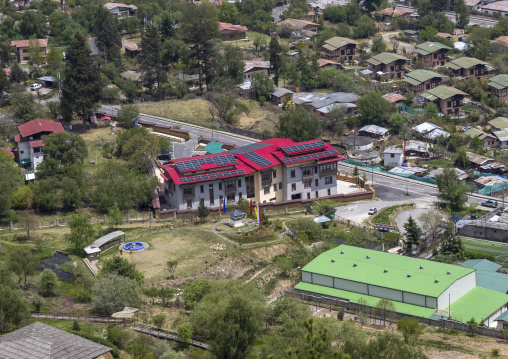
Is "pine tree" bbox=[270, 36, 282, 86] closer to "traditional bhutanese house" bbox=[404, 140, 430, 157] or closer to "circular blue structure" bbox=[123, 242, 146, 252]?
"traditional bhutanese house" bbox=[404, 140, 430, 157]

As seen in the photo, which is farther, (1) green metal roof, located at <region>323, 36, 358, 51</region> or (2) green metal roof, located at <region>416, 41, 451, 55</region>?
(2) green metal roof, located at <region>416, 41, 451, 55</region>

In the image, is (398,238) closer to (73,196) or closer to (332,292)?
(332,292)

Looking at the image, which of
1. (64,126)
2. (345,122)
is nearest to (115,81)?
(64,126)

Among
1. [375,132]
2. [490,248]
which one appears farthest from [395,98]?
[490,248]

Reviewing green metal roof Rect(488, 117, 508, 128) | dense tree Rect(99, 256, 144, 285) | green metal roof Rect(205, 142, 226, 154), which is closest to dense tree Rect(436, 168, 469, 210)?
green metal roof Rect(205, 142, 226, 154)

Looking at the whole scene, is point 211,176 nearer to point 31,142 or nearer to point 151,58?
point 31,142

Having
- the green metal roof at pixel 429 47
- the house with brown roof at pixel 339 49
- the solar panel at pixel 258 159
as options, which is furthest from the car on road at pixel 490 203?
the green metal roof at pixel 429 47
